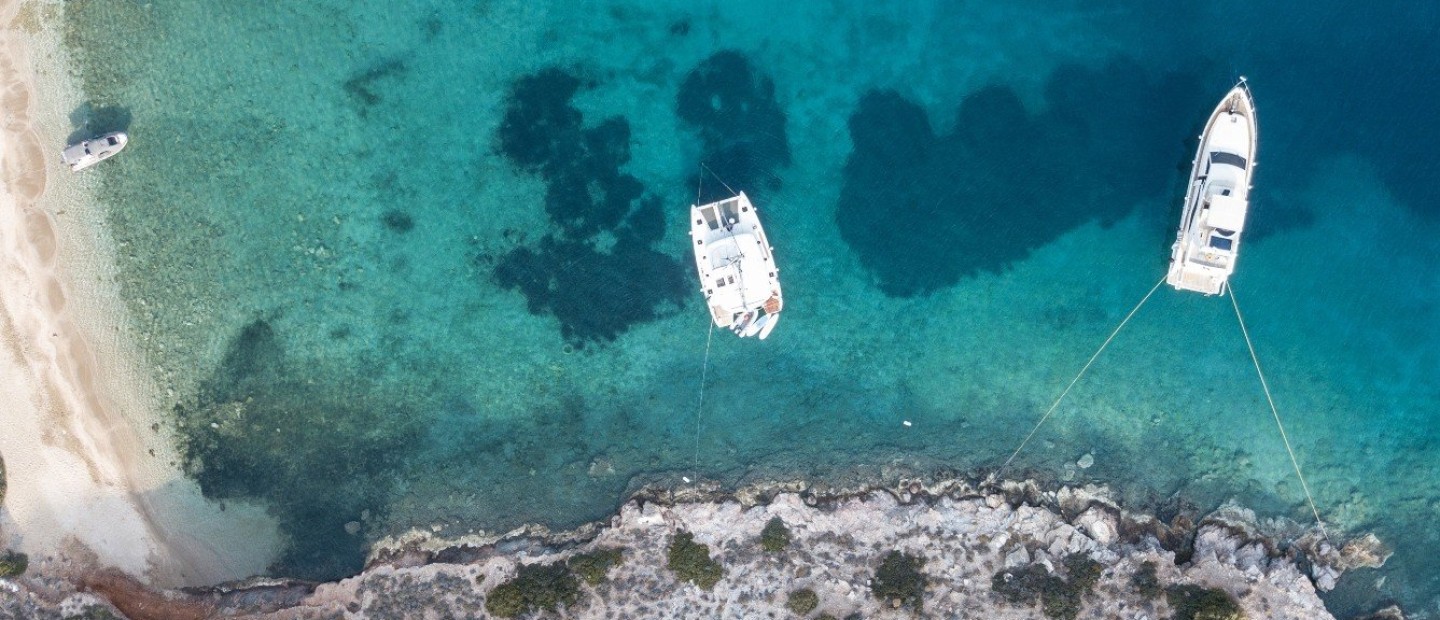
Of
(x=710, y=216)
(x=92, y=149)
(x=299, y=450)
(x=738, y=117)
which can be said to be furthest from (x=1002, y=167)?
(x=92, y=149)

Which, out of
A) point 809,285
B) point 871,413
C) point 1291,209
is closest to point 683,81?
point 809,285

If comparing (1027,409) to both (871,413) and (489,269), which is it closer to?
(871,413)

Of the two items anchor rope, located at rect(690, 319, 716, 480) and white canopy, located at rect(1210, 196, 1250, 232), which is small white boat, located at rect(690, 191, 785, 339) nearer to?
anchor rope, located at rect(690, 319, 716, 480)

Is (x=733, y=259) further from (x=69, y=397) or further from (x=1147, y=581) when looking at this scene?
(x=69, y=397)

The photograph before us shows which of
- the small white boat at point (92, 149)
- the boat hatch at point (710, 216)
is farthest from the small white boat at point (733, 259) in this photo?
the small white boat at point (92, 149)

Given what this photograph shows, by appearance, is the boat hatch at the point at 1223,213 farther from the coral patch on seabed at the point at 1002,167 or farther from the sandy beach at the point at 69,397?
the sandy beach at the point at 69,397

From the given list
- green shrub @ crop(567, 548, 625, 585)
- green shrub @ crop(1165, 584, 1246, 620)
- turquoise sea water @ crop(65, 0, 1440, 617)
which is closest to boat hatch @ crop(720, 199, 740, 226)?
turquoise sea water @ crop(65, 0, 1440, 617)
